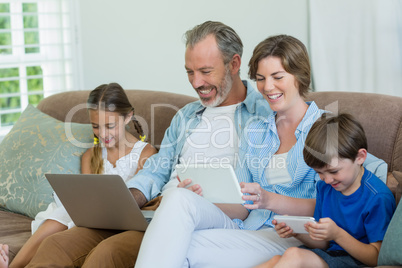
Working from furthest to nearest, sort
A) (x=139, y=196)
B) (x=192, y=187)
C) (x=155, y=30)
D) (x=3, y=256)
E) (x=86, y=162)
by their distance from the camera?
(x=155, y=30) → (x=86, y=162) → (x=139, y=196) → (x=3, y=256) → (x=192, y=187)

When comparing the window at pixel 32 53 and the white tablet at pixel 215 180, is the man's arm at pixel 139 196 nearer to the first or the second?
the white tablet at pixel 215 180

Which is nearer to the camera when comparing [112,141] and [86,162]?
[112,141]

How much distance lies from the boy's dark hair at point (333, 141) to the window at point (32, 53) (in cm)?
225

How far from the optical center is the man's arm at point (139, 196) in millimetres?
2285

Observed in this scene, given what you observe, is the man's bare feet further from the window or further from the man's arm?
the window

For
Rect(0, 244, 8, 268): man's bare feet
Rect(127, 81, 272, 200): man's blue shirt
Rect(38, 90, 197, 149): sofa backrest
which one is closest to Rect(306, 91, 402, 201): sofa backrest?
Rect(127, 81, 272, 200): man's blue shirt

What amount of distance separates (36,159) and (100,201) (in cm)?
74

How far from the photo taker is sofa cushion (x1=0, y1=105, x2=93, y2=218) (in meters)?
2.58

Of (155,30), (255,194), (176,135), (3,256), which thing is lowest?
(3,256)

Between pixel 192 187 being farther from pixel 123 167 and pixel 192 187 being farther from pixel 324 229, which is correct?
pixel 123 167

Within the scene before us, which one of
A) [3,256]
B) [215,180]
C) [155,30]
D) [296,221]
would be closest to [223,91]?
[215,180]

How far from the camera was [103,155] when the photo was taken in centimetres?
256

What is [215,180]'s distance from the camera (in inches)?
73.2

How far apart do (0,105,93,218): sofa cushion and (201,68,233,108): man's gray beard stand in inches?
25.8
